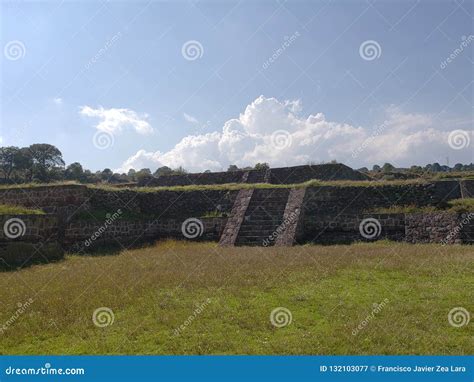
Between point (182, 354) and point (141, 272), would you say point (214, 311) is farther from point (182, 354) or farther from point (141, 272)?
point (141, 272)

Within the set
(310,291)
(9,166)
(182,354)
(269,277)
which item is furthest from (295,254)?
(9,166)

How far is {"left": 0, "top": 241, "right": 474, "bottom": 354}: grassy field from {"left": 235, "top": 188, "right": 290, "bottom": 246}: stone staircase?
4314 millimetres

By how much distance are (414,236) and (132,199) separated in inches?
473

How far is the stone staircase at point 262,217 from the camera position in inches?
607

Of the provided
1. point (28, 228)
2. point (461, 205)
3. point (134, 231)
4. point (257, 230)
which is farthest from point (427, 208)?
point (28, 228)

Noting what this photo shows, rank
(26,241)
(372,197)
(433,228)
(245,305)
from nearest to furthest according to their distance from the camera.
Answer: (245,305), (26,241), (433,228), (372,197)

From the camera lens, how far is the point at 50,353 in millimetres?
5031

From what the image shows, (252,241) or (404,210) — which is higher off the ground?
(404,210)

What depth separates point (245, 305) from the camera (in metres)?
6.64

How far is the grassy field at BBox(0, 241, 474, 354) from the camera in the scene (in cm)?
508

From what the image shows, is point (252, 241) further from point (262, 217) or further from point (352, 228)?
point (352, 228)

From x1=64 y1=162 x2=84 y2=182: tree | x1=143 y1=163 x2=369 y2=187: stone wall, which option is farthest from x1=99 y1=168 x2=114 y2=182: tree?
x1=143 y1=163 x2=369 y2=187: stone wall

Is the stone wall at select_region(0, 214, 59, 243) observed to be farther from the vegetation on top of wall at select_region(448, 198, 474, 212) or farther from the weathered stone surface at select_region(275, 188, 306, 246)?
the vegetation on top of wall at select_region(448, 198, 474, 212)

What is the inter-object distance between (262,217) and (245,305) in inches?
394
